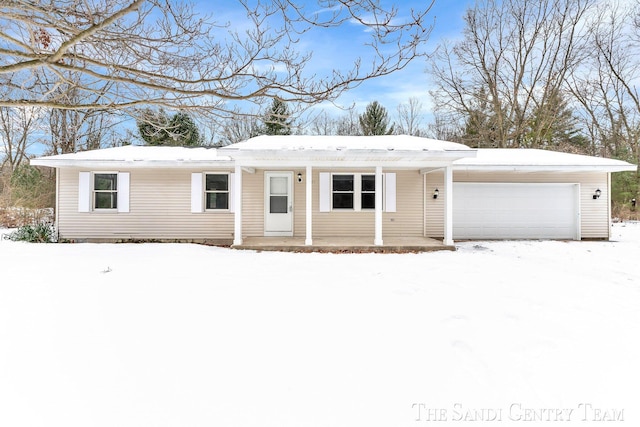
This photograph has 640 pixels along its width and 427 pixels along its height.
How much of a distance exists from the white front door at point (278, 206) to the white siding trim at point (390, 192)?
2.89m

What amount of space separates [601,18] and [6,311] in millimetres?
26311

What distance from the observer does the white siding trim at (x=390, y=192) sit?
988 centimetres

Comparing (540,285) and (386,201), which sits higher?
(386,201)

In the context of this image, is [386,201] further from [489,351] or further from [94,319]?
[94,319]

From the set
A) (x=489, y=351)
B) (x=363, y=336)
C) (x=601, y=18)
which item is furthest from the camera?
(x=601, y=18)

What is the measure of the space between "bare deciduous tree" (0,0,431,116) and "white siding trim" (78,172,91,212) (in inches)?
169

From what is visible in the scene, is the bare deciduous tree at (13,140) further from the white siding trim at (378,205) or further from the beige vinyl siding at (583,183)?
the beige vinyl siding at (583,183)

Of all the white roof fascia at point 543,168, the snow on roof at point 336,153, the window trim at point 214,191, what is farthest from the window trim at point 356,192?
the window trim at point 214,191

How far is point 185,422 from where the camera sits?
80.4 inches

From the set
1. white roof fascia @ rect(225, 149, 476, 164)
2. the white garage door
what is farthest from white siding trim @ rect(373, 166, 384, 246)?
the white garage door

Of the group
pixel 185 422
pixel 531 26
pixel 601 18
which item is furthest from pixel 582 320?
pixel 601 18

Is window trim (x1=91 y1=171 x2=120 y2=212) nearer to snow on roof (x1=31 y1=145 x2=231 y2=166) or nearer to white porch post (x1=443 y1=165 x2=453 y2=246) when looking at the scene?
snow on roof (x1=31 y1=145 x2=231 y2=166)

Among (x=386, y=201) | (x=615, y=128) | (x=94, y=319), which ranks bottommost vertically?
(x=94, y=319)

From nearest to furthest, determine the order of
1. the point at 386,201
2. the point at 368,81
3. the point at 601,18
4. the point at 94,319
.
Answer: the point at 94,319 < the point at 368,81 < the point at 386,201 < the point at 601,18
